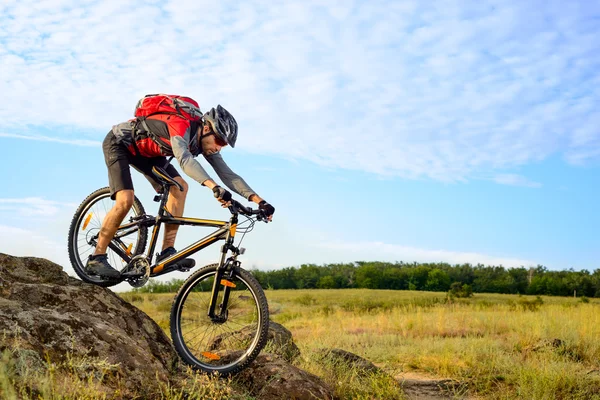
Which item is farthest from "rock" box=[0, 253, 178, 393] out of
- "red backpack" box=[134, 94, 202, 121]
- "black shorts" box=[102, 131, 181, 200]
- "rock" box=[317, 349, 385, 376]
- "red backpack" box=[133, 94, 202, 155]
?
"rock" box=[317, 349, 385, 376]

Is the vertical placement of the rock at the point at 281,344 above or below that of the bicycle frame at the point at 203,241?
below

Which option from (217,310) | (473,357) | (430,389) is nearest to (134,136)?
(217,310)

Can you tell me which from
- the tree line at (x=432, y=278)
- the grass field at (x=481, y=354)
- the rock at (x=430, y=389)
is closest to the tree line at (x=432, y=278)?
the tree line at (x=432, y=278)

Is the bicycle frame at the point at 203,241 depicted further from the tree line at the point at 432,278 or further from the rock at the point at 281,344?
the tree line at the point at 432,278

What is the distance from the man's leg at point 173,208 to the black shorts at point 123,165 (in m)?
0.28

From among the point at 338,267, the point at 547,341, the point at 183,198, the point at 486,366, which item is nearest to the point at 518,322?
the point at 547,341

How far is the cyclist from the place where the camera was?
657 centimetres

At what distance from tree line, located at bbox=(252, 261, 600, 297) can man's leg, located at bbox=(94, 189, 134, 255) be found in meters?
39.2

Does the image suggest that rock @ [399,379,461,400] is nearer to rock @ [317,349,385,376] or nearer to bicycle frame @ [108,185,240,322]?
rock @ [317,349,385,376]

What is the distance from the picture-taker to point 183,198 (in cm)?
724

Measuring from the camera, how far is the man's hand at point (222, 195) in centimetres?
605

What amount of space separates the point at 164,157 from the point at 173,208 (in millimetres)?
839

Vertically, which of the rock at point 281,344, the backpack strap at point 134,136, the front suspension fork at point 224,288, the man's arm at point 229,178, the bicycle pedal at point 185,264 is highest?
the backpack strap at point 134,136

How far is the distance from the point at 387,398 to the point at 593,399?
3401 mm
